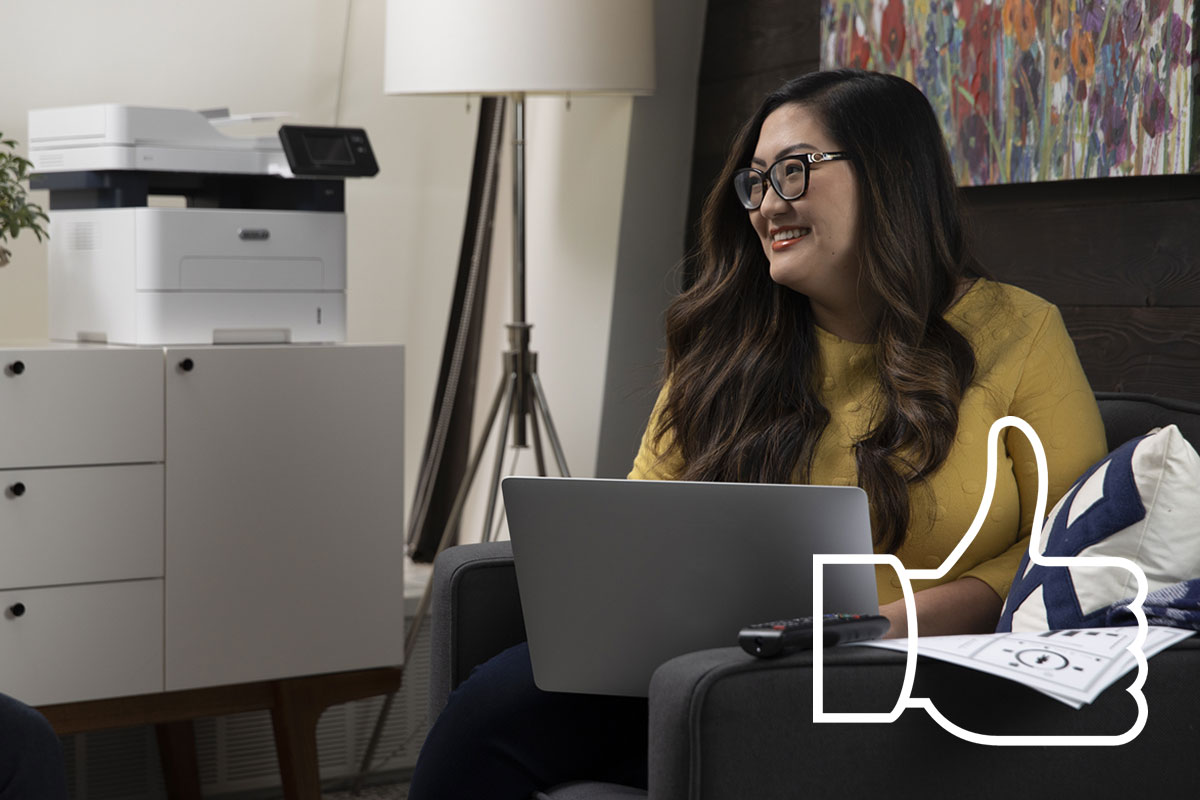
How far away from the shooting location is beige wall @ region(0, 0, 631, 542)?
3.03m

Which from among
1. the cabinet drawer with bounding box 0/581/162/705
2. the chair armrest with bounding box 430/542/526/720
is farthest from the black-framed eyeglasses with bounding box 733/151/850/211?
the cabinet drawer with bounding box 0/581/162/705

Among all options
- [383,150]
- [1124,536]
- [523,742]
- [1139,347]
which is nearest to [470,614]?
[523,742]

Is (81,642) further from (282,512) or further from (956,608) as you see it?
(956,608)

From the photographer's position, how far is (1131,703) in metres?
1.30

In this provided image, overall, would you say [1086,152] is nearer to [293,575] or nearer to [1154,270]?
[1154,270]

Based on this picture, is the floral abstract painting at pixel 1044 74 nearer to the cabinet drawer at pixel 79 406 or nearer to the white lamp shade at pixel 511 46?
Result: the white lamp shade at pixel 511 46

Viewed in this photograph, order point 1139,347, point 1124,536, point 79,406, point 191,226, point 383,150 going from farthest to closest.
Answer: point 383,150 < point 191,226 < point 79,406 < point 1139,347 < point 1124,536

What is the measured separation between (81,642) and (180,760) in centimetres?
47

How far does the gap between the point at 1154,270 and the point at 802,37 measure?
1.07m

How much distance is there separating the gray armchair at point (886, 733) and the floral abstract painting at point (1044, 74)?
3.06 ft

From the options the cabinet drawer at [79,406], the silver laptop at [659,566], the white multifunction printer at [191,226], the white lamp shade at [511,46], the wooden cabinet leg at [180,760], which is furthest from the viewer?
the wooden cabinet leg at [180,760]

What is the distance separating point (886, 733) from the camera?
1.27 m

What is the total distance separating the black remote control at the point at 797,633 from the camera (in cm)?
121

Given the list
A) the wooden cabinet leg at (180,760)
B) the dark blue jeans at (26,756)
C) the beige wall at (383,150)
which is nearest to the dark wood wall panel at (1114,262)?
the beige wall at (383,150)
